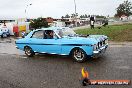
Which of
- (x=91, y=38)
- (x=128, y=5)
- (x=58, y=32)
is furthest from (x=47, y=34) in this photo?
(x=128, y=5)

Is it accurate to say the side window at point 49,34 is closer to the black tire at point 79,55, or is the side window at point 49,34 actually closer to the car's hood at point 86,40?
the car's hood at point 86,40

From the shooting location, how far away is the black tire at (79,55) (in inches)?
407

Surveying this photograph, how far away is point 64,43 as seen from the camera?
10.9 m

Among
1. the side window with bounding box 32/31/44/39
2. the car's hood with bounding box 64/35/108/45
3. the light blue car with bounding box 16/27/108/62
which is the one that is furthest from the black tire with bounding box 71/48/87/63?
the side window with bounding box 32/31/44/39

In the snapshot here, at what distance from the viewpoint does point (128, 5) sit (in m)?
125

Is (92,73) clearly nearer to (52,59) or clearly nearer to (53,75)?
(53,75)

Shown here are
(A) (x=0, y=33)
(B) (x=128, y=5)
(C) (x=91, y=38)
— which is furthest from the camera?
(B) (x=128, y=5)

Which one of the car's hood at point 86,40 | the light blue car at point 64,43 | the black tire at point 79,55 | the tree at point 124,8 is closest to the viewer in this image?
the car's hood at point 86,40

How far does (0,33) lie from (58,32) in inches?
803

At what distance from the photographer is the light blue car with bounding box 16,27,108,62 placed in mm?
10188

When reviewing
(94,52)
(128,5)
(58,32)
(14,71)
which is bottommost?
(14,71)

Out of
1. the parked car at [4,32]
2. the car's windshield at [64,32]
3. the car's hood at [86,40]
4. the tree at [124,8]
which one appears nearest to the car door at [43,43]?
the car's windshield at [64,32]

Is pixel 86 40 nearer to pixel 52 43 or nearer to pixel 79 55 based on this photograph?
pixel 79 55

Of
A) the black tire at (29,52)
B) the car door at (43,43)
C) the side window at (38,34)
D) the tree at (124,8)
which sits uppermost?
the tree at (124,8)
